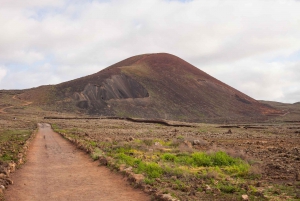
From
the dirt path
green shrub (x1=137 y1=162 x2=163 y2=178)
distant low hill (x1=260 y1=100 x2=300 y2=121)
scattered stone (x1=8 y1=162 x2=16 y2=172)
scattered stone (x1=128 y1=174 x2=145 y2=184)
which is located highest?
distant low hill (x1=260 y1=100 x2=300 y2=121)

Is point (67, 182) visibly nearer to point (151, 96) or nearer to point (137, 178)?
point (137, 178)

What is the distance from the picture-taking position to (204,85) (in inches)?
4973

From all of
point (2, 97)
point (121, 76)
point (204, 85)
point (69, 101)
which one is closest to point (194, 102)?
point (204, 85)

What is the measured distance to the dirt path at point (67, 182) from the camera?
8.79m

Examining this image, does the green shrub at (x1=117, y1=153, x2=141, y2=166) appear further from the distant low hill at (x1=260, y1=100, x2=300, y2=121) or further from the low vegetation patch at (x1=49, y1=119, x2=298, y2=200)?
the distant low hill at (x1=260, y1=100, x2=300, y2=121)

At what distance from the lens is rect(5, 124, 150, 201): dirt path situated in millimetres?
8789

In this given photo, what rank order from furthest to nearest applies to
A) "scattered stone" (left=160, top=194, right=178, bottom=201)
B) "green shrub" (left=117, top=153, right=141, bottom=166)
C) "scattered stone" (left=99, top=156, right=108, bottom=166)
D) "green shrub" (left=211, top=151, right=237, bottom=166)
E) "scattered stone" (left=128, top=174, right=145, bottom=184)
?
"scattered stone" (left=99, top=156, right=108, bottom=166), "green shrub" (left=211, top=151, right=237, bottom=166), "green shrub" (left=117, top=153, right=141, bottom=166), "scattered stone" (left=128, top=174, right=145, bottom=184), "scattered stone" (left=160, top=194, right=178, bottom=201)

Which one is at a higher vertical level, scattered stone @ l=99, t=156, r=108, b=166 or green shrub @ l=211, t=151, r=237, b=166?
green shrub @ l=211, t=151, r=237, b=166

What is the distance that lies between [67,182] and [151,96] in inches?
3762

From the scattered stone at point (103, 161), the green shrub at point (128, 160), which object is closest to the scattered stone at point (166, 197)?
the green shrub at point (128, 160)

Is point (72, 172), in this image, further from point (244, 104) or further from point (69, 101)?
point (244, 104)

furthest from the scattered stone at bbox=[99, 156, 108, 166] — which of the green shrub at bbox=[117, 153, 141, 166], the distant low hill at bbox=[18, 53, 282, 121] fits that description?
the distant low hill at bbox=[18, 53, 282, 121]

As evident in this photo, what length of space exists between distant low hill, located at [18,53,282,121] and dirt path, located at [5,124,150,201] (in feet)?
255

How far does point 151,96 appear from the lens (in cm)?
10606
